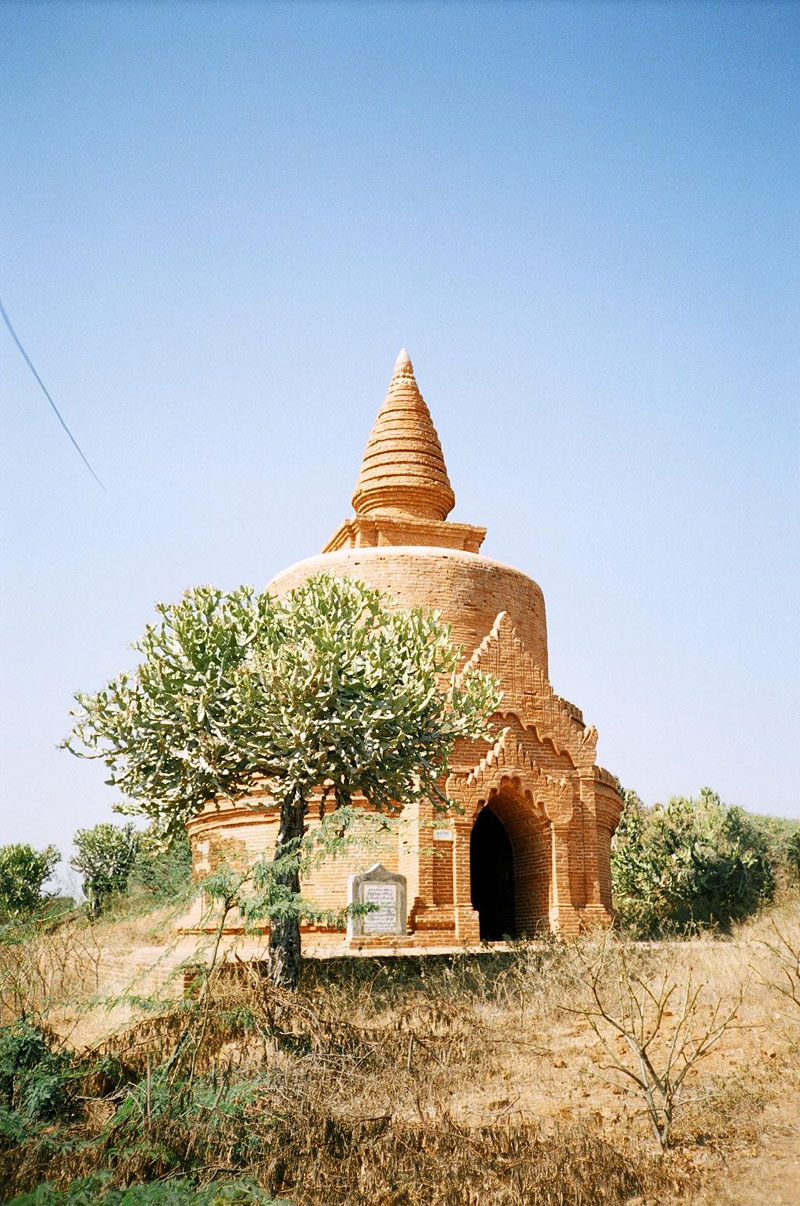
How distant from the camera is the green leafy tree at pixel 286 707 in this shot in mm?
11266

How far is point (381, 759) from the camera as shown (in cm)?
1177

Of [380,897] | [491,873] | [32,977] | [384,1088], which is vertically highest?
[491,873]

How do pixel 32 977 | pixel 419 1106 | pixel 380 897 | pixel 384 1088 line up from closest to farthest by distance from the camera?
pixel 419 1106 < pixel 384 1088 < pixel 32 977 < pixel 380 897

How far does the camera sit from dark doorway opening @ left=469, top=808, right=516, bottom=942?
18.3 metres

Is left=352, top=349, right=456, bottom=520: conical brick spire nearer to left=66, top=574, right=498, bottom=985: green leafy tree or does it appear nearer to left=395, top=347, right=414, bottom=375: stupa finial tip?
left=395, top=347, right=414, bottom=375: stupa finial tip

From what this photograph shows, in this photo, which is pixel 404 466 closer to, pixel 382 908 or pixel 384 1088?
pixel 382 908

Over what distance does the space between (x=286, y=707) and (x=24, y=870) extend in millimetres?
25112

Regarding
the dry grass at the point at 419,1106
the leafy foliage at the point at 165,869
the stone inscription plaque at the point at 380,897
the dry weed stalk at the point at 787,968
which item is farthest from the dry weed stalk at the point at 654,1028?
the leafy foliage at the point at 165,869

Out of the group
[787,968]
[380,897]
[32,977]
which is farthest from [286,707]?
[787,968]

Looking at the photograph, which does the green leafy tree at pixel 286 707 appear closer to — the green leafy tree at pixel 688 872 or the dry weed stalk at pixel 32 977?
the dry weed stalk at pixel 32 977

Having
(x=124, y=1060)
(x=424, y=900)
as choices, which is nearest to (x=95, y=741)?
(x=124, y=1060)

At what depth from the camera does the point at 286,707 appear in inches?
442

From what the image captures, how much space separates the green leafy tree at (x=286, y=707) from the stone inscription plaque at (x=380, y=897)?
2.61m

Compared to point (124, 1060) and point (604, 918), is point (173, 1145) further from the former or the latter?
point (604, 918)
